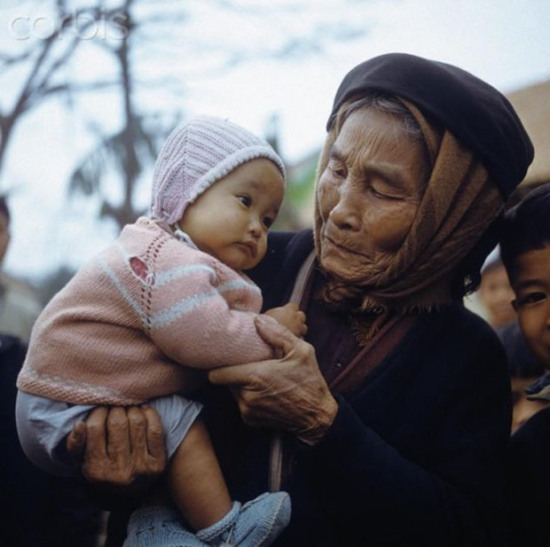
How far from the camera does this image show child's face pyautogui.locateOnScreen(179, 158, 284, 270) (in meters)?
2.18

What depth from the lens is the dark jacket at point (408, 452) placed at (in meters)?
2.11

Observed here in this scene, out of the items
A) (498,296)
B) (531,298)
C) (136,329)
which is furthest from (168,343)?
(498,296)

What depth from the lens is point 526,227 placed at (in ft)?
8.30

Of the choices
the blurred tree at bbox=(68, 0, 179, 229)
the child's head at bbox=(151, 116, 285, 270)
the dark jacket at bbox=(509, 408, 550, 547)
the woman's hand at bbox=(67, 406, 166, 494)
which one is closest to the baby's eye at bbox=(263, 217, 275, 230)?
the child's head at bbox=(151, 116, 285, 270)

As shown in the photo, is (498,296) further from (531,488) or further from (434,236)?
(434,236)

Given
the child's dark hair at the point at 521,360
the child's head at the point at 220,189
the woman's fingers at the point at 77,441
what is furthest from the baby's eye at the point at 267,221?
the child's dark hair at the point at 521,360

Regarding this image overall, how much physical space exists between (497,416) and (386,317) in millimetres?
457

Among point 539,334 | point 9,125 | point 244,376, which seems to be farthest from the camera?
point 9,125

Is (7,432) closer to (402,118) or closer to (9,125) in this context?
(402,118)

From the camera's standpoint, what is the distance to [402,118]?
229cm

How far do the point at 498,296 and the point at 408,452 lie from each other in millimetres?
4251

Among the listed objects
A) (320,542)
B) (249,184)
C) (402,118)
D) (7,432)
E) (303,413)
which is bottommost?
(7,432)

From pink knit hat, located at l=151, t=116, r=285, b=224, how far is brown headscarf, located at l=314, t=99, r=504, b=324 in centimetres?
45

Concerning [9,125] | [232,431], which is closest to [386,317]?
[232,431]
